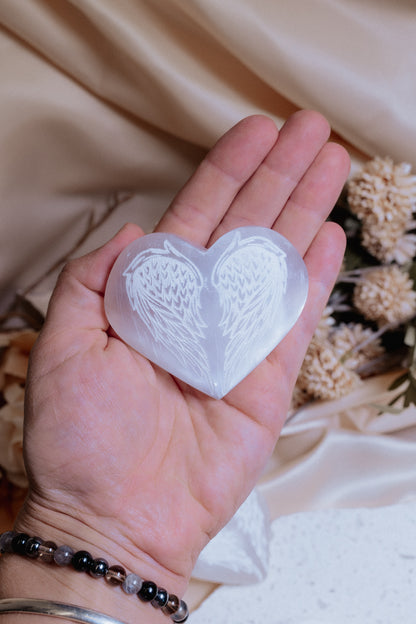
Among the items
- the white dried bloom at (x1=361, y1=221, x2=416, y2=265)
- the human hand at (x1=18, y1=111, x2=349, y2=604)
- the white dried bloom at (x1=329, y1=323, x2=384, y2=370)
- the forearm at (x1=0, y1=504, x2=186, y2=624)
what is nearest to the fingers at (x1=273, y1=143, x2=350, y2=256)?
the human hand at (x1=18, y1=111, x2=349, y2=604)

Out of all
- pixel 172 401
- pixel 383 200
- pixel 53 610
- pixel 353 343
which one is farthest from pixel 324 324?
pixel 53 610

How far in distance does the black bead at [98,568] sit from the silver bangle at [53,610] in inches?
1.6

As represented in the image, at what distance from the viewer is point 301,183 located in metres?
0.96

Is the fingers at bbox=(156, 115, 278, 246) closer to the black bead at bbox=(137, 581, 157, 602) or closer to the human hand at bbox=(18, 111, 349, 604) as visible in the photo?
the human hand at bbox=(18, 111, 349, 604)

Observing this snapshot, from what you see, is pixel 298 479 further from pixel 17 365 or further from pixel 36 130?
pixel 36 130

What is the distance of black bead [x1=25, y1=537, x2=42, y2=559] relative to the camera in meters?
0.77

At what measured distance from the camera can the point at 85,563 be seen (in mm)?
758

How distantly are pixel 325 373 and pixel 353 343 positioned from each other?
0.10m

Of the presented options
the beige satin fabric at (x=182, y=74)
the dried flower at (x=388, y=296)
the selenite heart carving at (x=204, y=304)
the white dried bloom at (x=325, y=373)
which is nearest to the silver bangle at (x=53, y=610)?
the selenite heart carving at (x=204, y=304)

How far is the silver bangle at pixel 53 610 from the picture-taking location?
73 centimetres

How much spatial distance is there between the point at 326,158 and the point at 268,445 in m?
0.41

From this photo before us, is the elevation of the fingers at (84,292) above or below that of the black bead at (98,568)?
above

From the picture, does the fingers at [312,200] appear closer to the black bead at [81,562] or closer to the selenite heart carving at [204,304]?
the selenite heart carving at [204,304]

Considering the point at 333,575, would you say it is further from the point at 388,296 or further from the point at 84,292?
the point at 84,292
